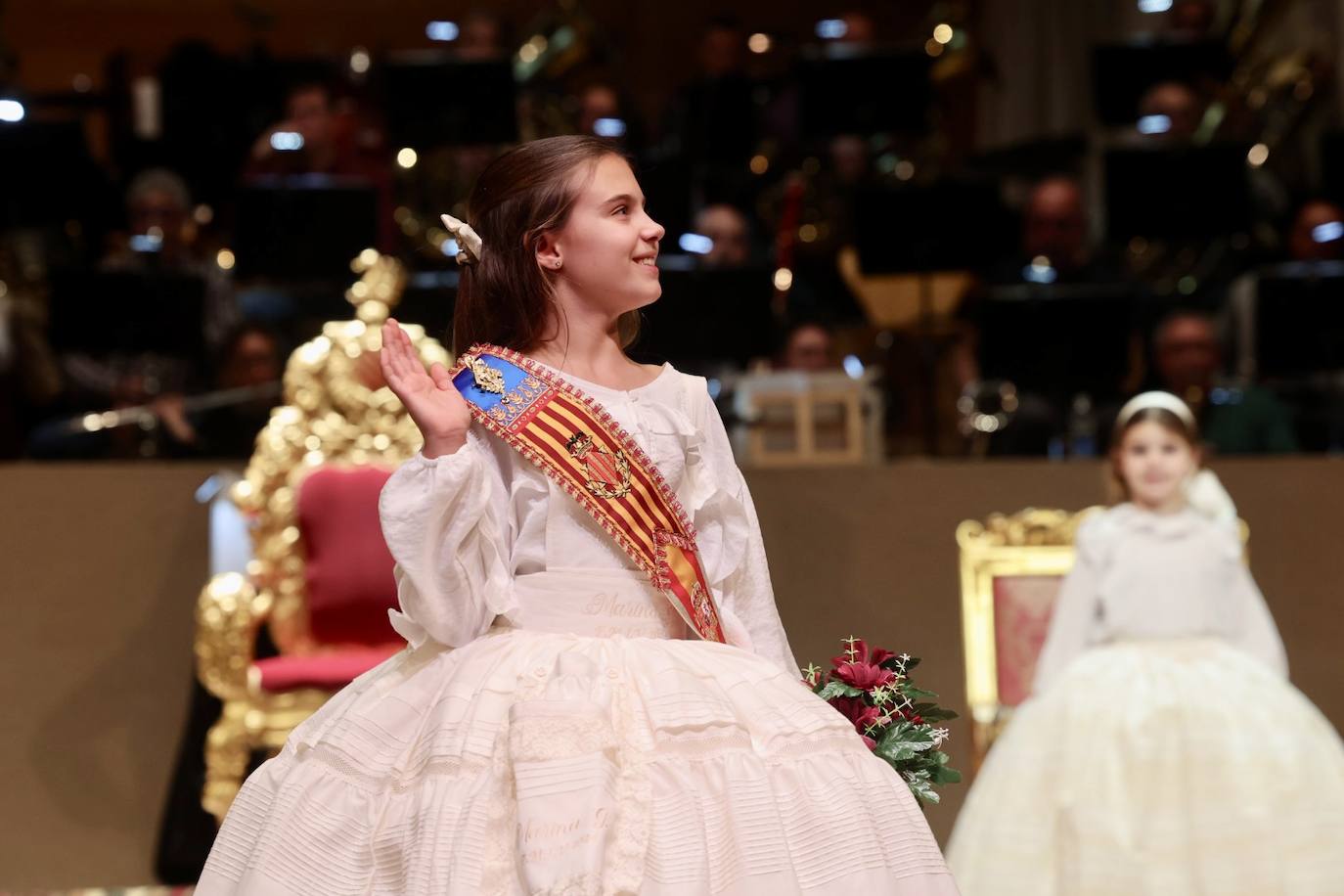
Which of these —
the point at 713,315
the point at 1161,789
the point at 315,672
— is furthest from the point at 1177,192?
the point at 315,672

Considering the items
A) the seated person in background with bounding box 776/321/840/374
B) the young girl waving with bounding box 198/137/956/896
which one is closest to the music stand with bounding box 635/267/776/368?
the seated person in background with bounding box 776/321/840/374

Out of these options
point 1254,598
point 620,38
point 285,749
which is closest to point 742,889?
point 285,749

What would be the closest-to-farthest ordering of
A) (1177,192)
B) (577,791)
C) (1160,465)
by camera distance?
(577,791) < (1160,465) < (1177,192)

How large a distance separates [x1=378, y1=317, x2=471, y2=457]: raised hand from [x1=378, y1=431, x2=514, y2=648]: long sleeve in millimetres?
22

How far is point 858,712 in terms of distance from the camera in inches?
93.8

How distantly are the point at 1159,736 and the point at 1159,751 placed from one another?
4 cm

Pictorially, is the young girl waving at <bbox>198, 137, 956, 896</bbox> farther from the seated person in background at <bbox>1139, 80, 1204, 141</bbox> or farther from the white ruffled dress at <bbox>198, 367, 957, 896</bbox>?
the seated person in background at <bbox>1139, 80, 1204, 141</bbox>

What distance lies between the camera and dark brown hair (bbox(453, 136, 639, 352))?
2.49 m

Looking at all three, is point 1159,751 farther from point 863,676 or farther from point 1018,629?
point 863,676

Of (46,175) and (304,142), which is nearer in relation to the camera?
(46,175)

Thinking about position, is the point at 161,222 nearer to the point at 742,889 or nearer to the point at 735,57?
the point at 735,57

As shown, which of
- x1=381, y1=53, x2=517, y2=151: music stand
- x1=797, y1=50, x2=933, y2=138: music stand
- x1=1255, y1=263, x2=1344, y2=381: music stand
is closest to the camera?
x1=1255, y1=263, x2=1344, y2=381: music stand

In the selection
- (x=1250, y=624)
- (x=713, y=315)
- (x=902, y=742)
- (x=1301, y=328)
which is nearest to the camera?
(x=902, y=742)

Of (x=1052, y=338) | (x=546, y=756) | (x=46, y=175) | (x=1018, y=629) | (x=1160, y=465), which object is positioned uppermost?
(x=46, y=175)
